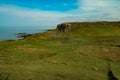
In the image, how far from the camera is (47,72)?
2470cm

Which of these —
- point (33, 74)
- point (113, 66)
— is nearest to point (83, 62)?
point (113, 66)

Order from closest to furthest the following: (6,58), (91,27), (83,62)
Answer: (83,62) → (6,58) → (91,27)

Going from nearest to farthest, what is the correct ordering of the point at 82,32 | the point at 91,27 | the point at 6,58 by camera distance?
the point at 6,58
the point at 82,32
the point at 91,27

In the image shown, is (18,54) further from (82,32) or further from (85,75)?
(82,32)

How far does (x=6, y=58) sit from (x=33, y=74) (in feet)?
41.6

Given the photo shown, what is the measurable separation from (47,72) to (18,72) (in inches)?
137

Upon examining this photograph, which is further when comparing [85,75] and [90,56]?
[90,56]

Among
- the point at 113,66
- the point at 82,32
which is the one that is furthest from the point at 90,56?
the point at 82,32

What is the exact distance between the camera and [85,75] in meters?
23.6

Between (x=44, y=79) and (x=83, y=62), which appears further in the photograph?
(x=83, y=62)

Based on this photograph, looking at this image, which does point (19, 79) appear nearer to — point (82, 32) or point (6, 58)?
point (6, 58)

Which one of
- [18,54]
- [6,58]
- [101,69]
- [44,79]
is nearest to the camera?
[44,79]

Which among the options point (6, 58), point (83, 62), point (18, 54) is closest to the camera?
point (83, 62)

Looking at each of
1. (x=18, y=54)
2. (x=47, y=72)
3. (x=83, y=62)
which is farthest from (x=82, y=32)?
(x=47, y=72)
